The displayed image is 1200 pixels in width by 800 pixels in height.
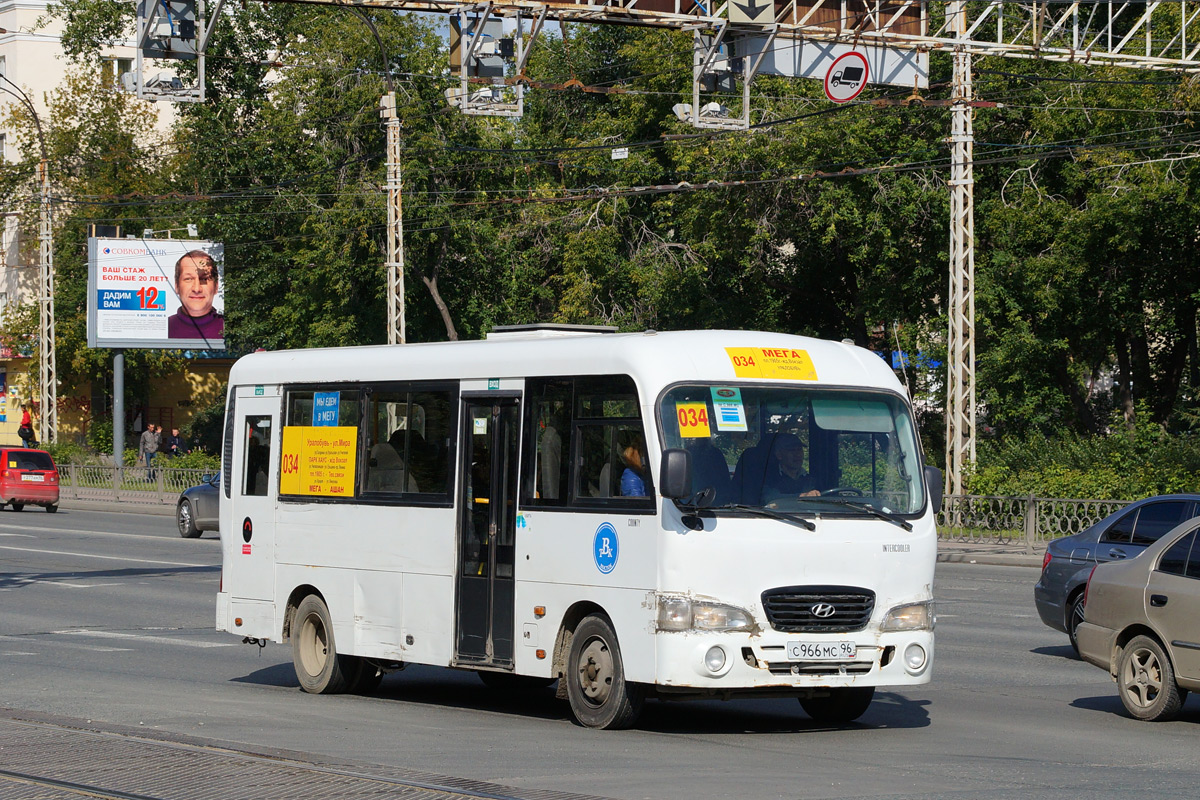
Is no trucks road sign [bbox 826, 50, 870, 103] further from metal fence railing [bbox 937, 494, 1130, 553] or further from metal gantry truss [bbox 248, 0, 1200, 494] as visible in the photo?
metal fence railing [bbox 937, 494, 1130, 553]

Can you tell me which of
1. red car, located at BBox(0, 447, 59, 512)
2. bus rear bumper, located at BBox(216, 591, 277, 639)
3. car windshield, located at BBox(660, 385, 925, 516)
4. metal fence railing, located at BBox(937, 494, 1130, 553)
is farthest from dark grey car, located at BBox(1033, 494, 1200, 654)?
red car, located at BBox(0, 447, 59, 512)

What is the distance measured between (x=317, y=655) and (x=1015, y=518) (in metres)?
18.1

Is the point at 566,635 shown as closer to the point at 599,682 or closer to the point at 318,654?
the point at 599,682

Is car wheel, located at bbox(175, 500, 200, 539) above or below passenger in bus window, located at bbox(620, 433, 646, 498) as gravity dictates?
below

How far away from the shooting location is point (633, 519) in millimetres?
10195

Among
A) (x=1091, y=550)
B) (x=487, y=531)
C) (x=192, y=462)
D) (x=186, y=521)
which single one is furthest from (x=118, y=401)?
(x=487, y=531)

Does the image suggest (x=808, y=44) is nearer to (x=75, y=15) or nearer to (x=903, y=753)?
(x=903, y=753)

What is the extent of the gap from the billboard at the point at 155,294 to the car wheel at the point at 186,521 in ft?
57.7

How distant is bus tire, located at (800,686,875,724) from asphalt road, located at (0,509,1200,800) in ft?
0.34

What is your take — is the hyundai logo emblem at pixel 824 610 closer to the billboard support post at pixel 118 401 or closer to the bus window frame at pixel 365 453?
the bus window frame at pixel 365 453

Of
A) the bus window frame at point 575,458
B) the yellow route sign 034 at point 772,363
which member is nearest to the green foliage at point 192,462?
the bus window frame at point 575,458

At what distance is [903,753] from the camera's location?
9.66 meters

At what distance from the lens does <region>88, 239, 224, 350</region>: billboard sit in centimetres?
4900

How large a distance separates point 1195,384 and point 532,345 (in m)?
33.8
